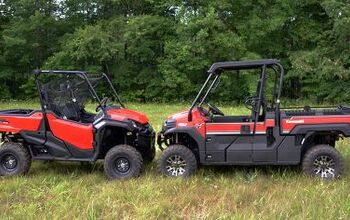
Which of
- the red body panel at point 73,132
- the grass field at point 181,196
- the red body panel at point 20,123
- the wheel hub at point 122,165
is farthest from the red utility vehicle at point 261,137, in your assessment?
the red body panel at point 20,123

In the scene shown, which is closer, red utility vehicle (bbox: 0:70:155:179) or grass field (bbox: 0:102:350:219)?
grass field (bbox: 0:102:350:219)

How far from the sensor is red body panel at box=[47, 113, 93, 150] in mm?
7668

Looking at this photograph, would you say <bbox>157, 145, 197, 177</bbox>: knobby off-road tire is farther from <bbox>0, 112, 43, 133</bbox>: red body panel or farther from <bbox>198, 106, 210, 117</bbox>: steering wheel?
<bbox>0, 112, 43, 133</bbox>: red body panel

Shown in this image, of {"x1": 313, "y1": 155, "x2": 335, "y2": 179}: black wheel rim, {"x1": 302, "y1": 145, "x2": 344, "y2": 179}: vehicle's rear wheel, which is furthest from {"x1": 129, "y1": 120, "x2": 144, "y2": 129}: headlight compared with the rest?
{"x1": 313, "y1": 155, "x2": 335, "y2": 179}: black wheel rim

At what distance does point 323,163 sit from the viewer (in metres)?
7.19

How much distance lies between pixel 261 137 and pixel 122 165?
2094mm

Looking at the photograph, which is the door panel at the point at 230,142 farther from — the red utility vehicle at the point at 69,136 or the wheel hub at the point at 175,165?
the red utility vehicle at the point at 69,136

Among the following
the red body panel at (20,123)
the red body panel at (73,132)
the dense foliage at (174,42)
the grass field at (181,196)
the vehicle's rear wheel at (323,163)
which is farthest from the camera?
the dense foliage at (174,42)

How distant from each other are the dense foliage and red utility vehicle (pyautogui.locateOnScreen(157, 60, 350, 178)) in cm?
1838

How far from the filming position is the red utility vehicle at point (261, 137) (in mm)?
7168

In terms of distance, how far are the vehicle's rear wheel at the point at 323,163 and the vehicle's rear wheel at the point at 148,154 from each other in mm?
2461

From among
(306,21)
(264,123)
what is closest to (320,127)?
(264,123)

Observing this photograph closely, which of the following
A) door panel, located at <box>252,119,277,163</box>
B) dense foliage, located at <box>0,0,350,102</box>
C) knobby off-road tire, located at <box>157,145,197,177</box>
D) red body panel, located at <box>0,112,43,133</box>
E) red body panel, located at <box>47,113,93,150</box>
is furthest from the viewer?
dense foliage, located at <box>0,0,350,102</box>

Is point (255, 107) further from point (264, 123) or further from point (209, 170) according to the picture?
point (209, 170)
